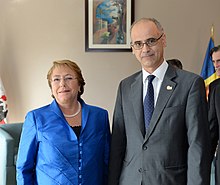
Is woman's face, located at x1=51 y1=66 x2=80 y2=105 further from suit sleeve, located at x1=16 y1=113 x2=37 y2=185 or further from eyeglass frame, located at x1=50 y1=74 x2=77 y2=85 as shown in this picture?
suit sleeve, located at x1=16 y1=113 x2=37 y2=185

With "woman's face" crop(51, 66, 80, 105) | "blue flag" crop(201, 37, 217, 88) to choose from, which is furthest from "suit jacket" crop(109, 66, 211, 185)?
"blue flag" crop(201, 37, 217, 88)

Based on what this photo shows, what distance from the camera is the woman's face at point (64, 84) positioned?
189cm

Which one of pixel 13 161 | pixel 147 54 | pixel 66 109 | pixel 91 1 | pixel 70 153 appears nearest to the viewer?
→ pixel 147 54

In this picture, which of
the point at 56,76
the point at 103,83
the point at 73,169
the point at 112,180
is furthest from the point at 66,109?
the point at 103,83

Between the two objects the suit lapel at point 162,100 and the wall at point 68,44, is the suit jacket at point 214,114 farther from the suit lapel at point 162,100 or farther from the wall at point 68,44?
the wall at point 68,44

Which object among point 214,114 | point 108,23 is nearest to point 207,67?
point 108,23

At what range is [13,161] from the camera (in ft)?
10.5

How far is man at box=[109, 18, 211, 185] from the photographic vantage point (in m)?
1.59

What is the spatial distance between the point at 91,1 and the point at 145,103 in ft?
8.63

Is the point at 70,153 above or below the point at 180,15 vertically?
below

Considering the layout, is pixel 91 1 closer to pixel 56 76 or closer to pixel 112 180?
pixel 56 76

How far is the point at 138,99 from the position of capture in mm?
1748

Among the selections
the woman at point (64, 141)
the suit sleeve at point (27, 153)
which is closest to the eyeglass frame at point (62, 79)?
the woman at point (64, 141)

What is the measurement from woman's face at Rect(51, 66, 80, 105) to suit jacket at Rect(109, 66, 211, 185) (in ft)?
1.17
